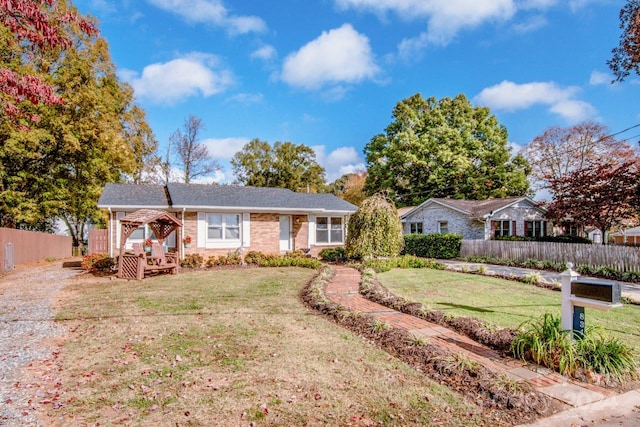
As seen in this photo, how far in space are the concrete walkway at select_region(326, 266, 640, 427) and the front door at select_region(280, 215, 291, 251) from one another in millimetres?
10974

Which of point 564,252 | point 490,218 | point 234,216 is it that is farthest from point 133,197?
point 490,218

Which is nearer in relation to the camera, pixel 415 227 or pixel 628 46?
pixel 628 46

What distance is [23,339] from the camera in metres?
5.67

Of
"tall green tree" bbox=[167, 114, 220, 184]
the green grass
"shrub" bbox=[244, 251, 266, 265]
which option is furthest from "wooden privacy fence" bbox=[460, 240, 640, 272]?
"tall green tree" bbox=[167, 114, 220, 184]

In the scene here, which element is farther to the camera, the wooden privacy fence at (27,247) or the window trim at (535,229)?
the window trim at (535,229)

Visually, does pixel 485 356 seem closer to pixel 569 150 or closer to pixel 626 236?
pixel 569 150

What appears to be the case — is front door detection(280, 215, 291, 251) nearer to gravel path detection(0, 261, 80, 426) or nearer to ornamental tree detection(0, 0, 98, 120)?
gravel path detection(0, 261, 80, 426)

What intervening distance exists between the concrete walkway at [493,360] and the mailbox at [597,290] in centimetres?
101

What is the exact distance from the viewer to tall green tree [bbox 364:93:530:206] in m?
32.6

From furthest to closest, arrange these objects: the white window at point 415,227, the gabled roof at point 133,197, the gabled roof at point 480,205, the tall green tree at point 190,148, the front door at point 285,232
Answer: the tall green tree at point 190,148, the white window at point 415,227, the gabled roof at point 480,205, the front door at point 285,232, the gabled roof at point 133,197

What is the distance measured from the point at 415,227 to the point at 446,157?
7.98 metres

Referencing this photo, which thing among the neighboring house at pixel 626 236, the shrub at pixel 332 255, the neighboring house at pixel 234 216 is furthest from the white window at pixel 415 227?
the neighboring house at pixel 626 236

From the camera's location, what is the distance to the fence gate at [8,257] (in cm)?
1435

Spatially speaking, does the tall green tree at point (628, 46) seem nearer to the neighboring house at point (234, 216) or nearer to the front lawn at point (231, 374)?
the neighboring house at point (234, 216)
